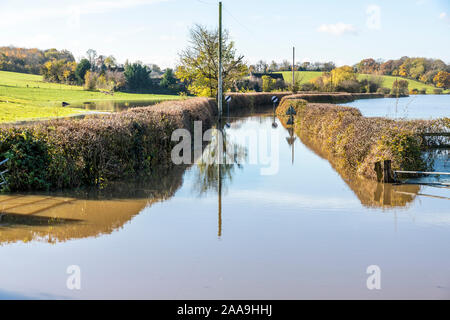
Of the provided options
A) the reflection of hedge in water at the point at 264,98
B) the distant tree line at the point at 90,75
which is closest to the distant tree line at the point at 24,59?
the distant tree line at the point at 90,75

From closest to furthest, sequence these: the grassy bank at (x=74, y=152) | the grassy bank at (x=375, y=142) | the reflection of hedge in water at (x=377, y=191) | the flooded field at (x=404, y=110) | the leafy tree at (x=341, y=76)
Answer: the reflection of hedge in water at (x=377, y=191)
the grassy bank at (x=74, y=152)
the grassy bank at (x=375, y=142)
the flooded field at (x=404, y=110)
the leafy tree at (x=341, y=76)

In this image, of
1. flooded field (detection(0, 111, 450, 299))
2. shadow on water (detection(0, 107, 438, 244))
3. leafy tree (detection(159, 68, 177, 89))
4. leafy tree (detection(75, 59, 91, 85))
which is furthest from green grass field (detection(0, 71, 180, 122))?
flooded field (detection(0, 111, 450, 299))

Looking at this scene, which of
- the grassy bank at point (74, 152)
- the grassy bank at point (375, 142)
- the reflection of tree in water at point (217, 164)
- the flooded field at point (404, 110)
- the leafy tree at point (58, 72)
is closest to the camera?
the grassy bank at point (74, 152)

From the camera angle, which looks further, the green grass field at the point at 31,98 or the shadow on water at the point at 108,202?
the green grass field at the point at 31,98

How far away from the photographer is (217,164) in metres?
14.0

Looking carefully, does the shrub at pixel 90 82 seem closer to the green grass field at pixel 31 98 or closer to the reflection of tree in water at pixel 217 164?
the green grass field at pixel 31 98

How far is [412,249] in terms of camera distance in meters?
6.45

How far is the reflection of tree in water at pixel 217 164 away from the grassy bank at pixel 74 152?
5.87 feet

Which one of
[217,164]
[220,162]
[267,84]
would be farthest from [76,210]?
[267,84]

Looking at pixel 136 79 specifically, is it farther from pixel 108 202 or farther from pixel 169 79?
pixel 108 202

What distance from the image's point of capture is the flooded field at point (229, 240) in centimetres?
515

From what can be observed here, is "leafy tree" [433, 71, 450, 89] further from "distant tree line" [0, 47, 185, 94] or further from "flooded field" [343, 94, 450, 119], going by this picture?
"distant tree line" [0, 47, 185, 94]

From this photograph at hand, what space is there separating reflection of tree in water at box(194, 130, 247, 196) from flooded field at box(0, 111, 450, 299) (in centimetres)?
16
